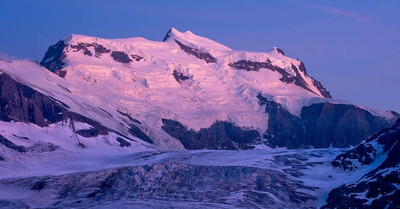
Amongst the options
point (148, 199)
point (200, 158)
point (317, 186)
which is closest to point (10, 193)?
point (148, 199)

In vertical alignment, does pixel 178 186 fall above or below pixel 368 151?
below

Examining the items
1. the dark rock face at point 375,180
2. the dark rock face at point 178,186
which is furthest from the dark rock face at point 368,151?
the dark rock face at point 178,186

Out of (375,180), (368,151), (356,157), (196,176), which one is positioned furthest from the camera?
(356,157)

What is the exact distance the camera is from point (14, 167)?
187 meters

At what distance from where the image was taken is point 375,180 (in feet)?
475

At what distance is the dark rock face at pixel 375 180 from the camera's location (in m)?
138

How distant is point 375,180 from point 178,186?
103 feet

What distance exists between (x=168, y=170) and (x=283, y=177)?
19.6m

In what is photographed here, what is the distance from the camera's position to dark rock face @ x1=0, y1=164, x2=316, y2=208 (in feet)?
479

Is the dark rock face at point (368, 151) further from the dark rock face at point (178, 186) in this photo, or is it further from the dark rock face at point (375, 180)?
the dark rock face at point (178, 186)

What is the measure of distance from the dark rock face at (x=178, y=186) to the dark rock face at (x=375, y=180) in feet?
21.7

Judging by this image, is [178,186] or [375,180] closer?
[375,180]

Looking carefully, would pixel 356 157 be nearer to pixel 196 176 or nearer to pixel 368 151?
pixel 368 151

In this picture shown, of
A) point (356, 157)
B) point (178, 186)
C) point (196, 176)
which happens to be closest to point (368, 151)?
point (356, 157)
